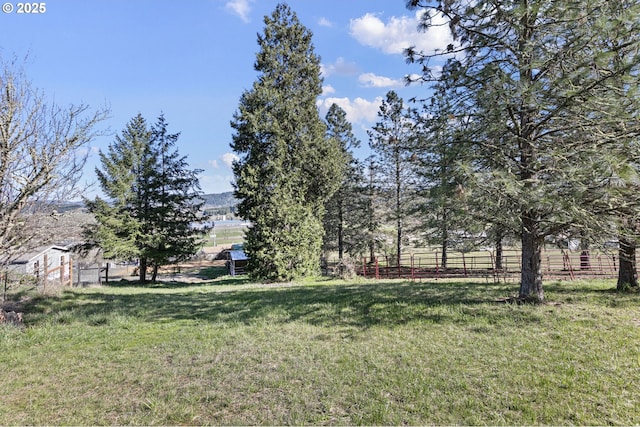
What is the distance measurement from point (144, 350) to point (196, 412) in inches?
91.8

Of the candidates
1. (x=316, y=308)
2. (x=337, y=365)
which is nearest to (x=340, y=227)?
(x=316, y=308)

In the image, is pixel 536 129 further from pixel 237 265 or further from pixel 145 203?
pixel 237 265

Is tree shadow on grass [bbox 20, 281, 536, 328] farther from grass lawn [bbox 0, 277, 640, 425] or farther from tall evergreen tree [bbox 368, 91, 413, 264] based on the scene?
tall evergreen tree [bbox 368, 91, 413, 264]

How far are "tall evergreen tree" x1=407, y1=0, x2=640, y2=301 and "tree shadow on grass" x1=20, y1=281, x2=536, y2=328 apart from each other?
5.10 feet

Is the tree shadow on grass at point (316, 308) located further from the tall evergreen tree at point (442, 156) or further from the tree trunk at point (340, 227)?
the tree trunk at point (340, 227)

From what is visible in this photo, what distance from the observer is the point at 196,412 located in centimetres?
308

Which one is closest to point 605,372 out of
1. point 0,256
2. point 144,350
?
point 144,350

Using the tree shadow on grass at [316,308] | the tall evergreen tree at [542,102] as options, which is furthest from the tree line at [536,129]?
the tree shadow on grass at [316,308]

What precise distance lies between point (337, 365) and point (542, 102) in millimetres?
5337

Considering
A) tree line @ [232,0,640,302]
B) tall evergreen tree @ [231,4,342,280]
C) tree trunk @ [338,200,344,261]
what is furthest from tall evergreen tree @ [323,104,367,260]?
tree line @ [232,0,640,302]

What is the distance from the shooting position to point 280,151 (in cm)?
1530

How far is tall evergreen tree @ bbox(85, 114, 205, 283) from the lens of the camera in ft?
58.3

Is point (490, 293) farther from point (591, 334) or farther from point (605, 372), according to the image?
point (605, 372)

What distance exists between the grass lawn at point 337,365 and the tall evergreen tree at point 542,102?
1812 millimetres
